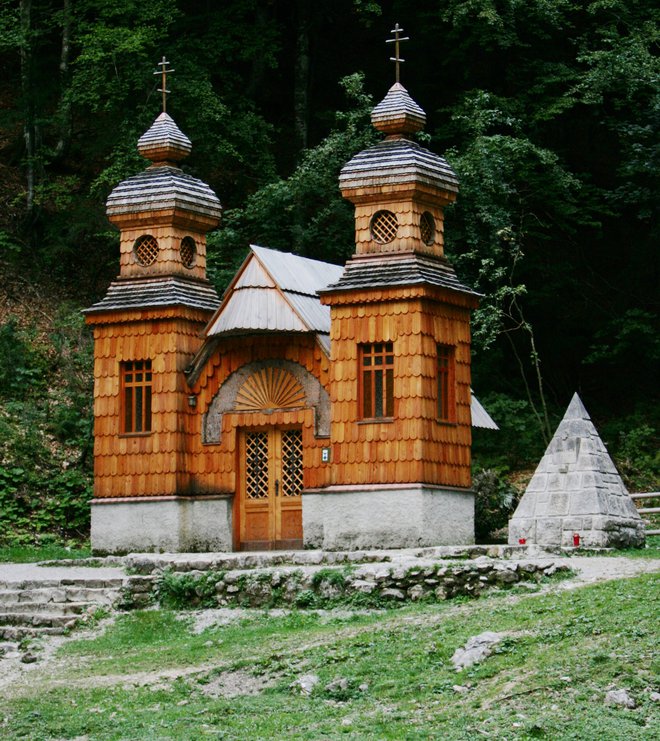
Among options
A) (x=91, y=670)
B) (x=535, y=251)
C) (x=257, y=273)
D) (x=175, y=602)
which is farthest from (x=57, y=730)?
(x=535, y=251)

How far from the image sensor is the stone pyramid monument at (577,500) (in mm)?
23078

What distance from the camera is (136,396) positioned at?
27.4 metres

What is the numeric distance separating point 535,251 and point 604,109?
3.76 metres

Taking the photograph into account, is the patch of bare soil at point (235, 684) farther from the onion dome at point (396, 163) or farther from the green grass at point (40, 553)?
the onion dome at point (396, 163)

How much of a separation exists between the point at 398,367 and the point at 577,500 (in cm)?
353

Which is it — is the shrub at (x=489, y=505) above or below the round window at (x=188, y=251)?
below

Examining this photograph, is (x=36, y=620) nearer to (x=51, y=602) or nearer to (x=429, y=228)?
(x=51, y=602)

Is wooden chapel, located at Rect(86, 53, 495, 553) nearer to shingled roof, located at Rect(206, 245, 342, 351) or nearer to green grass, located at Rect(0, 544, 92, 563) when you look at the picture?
shingled roof, located at Rect(206, 245, 342, 351)

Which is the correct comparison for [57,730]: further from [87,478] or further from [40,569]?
[87,478]

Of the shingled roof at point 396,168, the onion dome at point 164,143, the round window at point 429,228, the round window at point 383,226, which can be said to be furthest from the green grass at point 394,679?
the onion dome at point 164,143

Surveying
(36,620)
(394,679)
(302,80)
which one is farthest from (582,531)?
(302,80)

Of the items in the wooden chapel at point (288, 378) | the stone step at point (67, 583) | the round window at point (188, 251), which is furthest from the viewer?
the round window at point (188, 251)

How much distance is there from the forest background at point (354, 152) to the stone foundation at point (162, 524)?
450cm

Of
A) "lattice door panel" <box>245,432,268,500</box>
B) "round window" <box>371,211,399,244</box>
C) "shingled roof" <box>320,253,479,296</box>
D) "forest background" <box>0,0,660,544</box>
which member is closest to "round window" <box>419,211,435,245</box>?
"shingled roof" <box>320,253,479,296</box>
